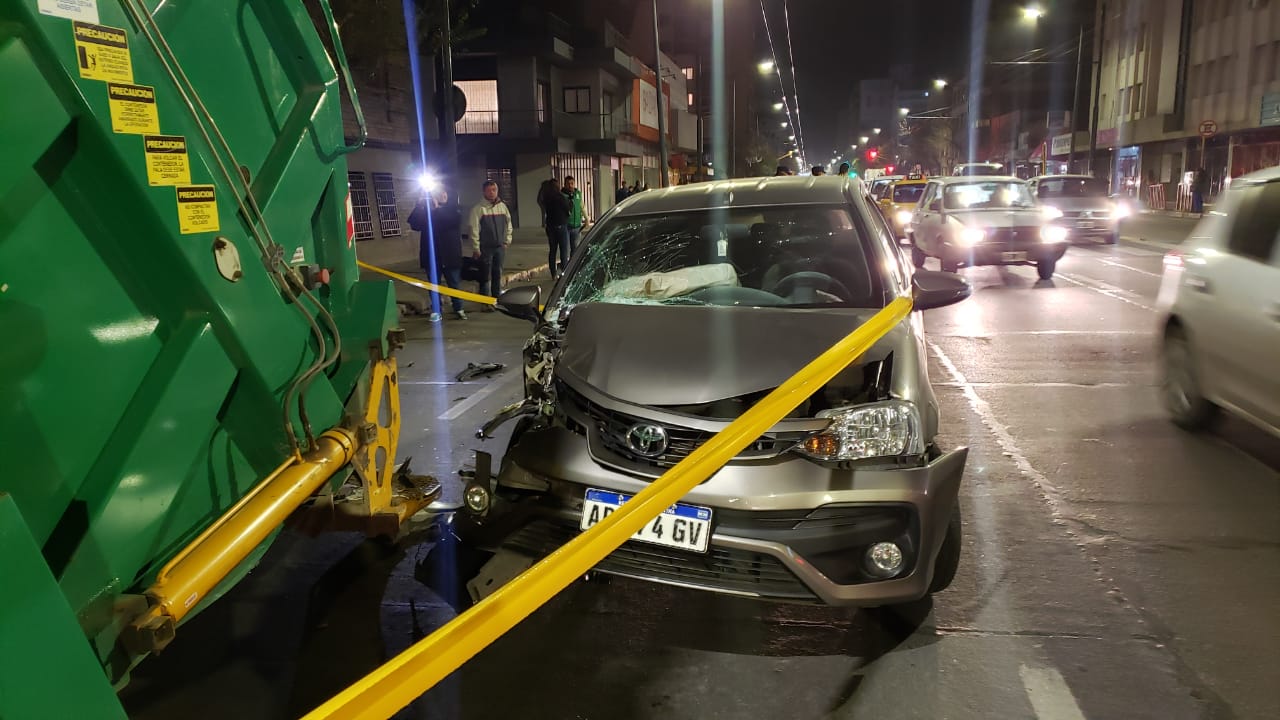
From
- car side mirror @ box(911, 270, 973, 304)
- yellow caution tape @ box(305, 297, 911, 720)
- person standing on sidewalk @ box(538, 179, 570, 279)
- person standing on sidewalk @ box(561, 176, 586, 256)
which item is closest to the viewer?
yellow caution tape @ box(305, 297, 911, 720)

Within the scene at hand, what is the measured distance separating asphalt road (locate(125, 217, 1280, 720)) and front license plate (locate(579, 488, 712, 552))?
242 millimetres

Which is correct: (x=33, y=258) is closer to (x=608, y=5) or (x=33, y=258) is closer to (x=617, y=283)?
(x=617, y=283)

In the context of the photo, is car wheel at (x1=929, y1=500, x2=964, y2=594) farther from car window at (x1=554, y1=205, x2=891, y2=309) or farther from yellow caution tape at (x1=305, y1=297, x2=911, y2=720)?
car window at (x1=554, y1=205, x2=891, y2=309)

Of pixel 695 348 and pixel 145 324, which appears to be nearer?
pixel 145 324

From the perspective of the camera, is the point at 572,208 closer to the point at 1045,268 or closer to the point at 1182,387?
the point at 1045,268

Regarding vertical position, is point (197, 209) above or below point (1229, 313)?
above

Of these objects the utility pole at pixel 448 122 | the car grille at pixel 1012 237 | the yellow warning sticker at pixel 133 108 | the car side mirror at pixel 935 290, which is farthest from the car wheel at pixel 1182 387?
the utility pole at pixel 448 122

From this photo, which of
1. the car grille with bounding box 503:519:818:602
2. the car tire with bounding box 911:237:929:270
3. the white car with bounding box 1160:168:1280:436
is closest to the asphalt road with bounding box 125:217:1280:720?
the car grille with bounding box 503:519:818:602

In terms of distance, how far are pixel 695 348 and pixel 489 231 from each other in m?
10.2

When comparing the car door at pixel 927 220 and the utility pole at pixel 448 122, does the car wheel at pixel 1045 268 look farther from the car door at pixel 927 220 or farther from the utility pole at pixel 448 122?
the utility pole at pixel 448 122

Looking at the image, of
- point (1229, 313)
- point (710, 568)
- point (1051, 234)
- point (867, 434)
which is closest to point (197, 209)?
point (710, 568)

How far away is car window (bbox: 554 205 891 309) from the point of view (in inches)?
172

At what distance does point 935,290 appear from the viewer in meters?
4.33

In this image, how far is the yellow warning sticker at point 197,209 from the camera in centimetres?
253
